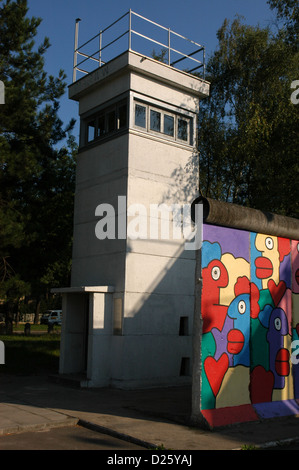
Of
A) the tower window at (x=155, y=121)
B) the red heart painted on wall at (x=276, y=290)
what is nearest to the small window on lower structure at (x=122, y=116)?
the tower window at (x=155, y=121)

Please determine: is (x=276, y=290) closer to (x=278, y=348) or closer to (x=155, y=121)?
(x=278, y=348)

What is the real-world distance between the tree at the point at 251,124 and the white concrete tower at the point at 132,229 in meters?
3.73

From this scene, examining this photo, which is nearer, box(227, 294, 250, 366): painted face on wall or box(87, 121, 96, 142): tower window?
box(227, 294, 250, 366): painted face on wall

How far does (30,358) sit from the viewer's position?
17.2m

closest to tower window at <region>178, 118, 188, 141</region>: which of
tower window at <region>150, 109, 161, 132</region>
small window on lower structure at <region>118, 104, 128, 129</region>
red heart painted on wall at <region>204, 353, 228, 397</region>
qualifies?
tower window at <region>150, 109, 161, 132</region>

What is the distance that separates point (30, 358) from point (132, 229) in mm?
7030

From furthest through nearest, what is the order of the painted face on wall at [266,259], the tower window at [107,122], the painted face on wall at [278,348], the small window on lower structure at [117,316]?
the tower window at [107,122]
the small window on lower structure at [117,316]
the painted face on wall at [266,259]
the painted face on wall at [278,348]

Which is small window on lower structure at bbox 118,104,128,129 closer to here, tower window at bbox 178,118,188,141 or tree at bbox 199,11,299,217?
tower window at bbox 178,118,188,141

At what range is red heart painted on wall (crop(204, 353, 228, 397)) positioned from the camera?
840 centimetres

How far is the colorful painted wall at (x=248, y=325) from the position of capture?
8.56 m

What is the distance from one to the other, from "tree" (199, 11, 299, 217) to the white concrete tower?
373cm

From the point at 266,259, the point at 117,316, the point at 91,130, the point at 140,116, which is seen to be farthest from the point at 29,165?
the point at 266,259

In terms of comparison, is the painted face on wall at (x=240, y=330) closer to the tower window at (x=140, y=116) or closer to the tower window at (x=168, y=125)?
the tower window at (x=140, y=116)

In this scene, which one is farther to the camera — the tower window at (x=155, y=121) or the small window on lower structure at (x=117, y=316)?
the tower window at (x=155, y=121)
